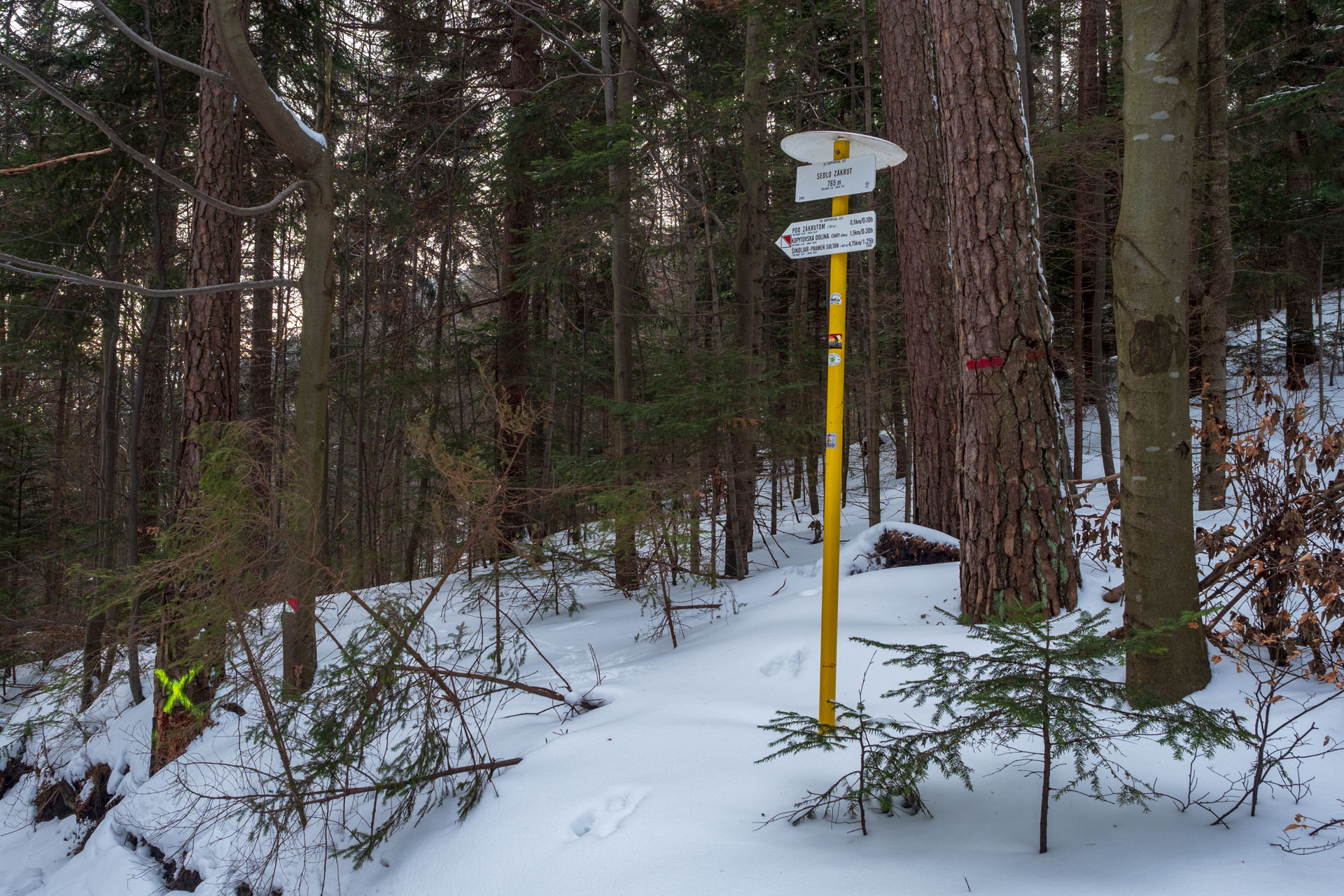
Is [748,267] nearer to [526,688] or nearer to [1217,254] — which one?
[1217,254]

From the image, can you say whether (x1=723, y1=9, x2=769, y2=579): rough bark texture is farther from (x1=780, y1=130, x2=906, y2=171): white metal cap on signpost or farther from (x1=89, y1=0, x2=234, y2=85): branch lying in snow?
(x1=89, y1=0, x2=234, y2=85): branch lying in snow

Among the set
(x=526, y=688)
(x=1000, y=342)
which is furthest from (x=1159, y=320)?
(x=526, y=688)

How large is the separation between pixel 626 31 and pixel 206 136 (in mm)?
4128

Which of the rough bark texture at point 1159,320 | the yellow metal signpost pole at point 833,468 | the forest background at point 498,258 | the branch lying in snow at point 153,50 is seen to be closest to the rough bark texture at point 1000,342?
the forest background at point 498,258

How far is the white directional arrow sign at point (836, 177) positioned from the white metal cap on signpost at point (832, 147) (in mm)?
44

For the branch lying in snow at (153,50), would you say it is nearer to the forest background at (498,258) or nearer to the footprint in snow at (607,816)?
the forest background at (498,258)

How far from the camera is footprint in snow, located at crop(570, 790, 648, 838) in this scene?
3.08 metres

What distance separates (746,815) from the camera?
2941mm

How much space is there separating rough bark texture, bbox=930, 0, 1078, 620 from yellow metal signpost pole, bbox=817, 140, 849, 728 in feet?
4.71

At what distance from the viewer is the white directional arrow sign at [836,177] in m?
3.34

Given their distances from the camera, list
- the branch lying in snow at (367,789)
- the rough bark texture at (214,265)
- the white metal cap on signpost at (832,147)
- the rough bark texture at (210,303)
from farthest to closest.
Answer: the rough bark texture at (214,265)
the rough bark texture at (210,303)
the branch lying in snow at (367,789)
the white metal cap on signpost at (832,147)

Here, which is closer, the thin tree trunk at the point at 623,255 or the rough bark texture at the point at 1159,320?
the rough bark texture at the point at 1159,320

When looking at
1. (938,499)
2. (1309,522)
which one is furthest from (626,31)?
(1309,522)

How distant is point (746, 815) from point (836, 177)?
2655mm
